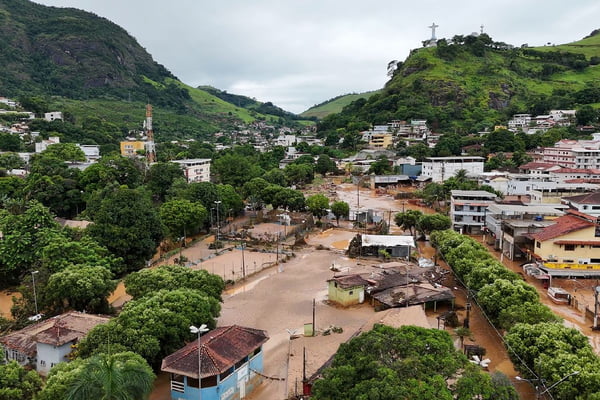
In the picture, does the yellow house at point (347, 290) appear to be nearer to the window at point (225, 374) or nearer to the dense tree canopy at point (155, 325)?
the dense tree canopy at point (155, 325)

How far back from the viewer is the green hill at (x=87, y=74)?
12781cm

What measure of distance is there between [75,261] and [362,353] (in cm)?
2150

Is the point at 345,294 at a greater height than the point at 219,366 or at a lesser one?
lesser

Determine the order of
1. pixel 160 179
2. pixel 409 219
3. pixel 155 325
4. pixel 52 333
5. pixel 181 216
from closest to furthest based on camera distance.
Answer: pixel 155 325 < pixel 52 333 < pixel 181 216 < pixel 409 219 < pixel 160 179

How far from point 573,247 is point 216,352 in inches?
1064

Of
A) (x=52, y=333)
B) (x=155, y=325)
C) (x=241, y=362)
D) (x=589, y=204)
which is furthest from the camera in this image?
(x=589, y=204)

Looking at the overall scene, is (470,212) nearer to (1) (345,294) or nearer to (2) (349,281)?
(2) (349,281)

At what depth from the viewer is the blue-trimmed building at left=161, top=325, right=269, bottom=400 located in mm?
17281

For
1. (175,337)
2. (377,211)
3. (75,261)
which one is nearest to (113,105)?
(377,211)

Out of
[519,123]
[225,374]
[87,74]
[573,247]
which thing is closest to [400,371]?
[225,374]

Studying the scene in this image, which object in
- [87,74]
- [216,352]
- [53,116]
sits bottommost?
[216,352]

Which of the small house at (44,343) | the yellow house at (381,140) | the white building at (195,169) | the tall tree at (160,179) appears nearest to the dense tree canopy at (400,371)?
the small house at (44,343)

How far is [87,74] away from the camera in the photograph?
487 ft

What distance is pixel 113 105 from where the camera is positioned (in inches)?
5305
